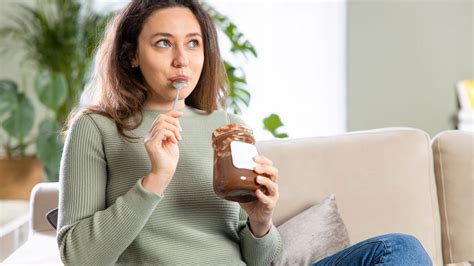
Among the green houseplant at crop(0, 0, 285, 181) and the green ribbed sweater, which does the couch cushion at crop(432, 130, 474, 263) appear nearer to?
the green ribbed sweater

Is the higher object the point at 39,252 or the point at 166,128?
the point at 166,128

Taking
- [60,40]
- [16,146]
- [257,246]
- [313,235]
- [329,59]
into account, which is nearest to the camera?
[257,246]

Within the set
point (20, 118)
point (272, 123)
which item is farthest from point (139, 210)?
point (20, 118)

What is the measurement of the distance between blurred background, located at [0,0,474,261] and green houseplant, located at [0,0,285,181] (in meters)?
0.01

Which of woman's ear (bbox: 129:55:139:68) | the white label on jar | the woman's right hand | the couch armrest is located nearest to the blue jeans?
the white label on jar

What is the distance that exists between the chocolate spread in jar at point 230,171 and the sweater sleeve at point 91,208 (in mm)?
140

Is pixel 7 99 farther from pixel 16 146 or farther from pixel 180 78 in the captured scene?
pixel 180 78

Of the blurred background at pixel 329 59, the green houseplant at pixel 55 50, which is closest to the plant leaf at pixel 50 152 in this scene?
the green houseplant at pixel 55 50

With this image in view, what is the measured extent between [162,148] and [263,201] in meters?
0.23

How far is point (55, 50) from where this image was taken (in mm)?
4664

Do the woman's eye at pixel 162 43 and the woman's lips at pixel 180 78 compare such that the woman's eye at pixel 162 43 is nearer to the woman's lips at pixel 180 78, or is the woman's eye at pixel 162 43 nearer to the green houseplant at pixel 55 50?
the woman's lips at pixel 180 78

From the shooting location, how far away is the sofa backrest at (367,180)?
2086mm

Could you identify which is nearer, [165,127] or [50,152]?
[165,127]

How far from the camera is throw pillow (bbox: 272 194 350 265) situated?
6.43 ft
